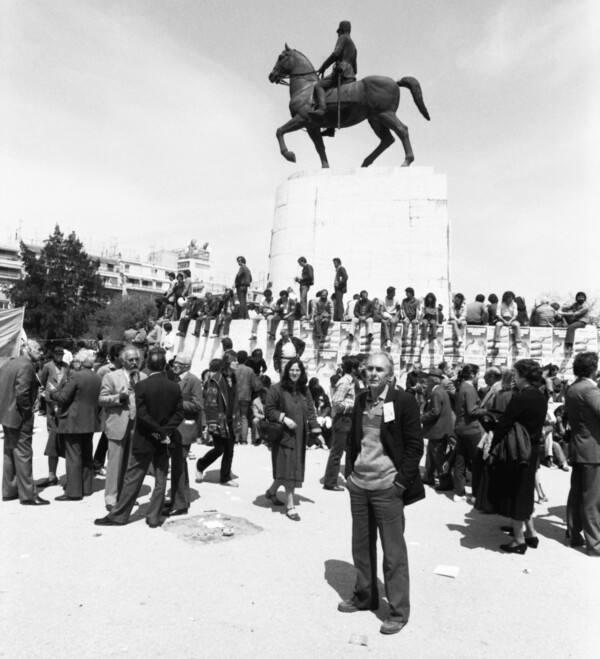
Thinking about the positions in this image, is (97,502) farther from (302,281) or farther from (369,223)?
(369,223)

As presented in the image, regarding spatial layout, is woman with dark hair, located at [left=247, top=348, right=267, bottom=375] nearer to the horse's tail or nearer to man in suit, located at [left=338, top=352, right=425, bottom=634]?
man in suit, located at [left=338, top=352, right=425, bottom=634]

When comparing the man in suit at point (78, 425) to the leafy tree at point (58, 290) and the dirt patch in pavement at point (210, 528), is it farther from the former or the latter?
the leafy tree at point (58, 290)

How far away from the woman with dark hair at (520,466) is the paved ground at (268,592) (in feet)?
1.21

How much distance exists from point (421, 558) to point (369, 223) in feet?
42.3

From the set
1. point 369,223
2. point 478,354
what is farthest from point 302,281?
point 478,354

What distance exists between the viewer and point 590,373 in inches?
187

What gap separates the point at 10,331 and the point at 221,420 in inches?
340

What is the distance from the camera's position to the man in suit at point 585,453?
4.68 m

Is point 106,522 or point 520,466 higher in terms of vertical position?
point 520,466

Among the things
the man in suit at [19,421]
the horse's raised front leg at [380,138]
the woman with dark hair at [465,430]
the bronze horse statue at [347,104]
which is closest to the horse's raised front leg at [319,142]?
the bronze horse statue at [347,104]

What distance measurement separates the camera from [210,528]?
5062 mm

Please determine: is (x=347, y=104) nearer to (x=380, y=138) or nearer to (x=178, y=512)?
(x=380, y=138)

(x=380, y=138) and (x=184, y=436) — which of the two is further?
(x=380, y=138)

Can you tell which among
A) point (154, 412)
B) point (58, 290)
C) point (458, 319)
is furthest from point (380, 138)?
point (58, 290)
